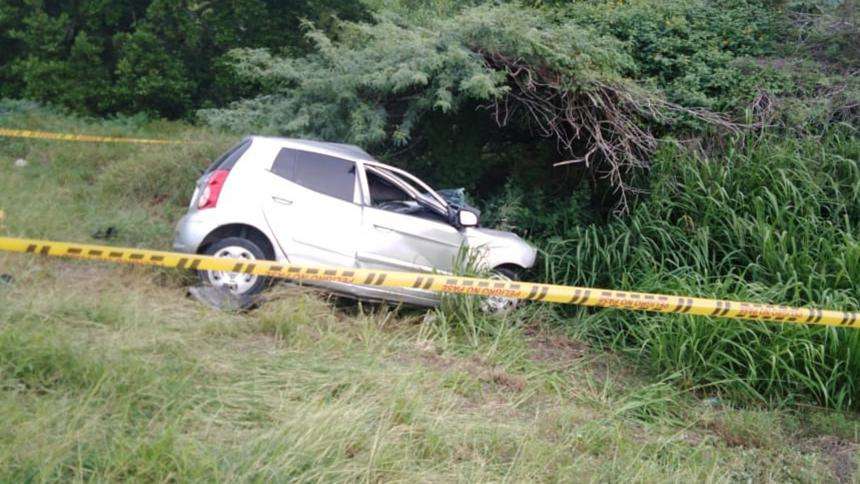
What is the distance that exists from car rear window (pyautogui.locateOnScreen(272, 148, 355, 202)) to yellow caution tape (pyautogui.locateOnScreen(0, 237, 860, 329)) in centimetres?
153

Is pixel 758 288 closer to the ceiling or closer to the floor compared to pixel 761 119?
closer to the floor

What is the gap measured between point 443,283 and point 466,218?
1.74 m

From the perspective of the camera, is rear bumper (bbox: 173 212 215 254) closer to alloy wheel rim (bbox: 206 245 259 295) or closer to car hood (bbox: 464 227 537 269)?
alloy wheel rim (bbox: 206 245 259 295)

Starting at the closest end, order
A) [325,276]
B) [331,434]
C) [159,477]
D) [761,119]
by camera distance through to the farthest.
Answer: [159,477], [331,434], [325,276], [761,119]

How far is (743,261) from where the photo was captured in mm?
8133

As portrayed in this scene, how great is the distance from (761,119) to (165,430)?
25.2 ft

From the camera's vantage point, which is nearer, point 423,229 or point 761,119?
point 423,229

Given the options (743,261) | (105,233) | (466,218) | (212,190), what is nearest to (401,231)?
(466,218)

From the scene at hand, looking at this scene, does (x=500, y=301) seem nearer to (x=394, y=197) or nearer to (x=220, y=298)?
(x=394, y=197)

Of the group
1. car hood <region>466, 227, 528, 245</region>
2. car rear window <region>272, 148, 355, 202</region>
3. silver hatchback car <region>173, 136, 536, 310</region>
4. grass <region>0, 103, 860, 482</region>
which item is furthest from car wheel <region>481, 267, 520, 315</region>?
car rear window <region>272, 148, 355, 202</region>

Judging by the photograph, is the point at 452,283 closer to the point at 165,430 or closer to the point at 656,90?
the point at 165,430

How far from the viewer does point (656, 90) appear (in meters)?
9.65

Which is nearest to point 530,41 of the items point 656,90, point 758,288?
point 656,90

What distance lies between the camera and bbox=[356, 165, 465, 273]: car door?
750 cm
